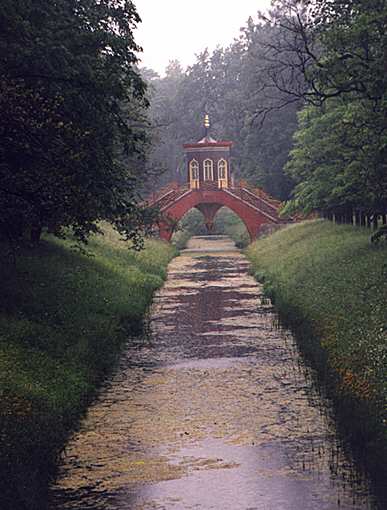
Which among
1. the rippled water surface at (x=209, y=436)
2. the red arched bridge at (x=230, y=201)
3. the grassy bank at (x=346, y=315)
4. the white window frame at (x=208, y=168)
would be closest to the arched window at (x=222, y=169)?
the white window frame at (x=208, y=168)

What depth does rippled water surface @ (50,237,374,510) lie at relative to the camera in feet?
41.2

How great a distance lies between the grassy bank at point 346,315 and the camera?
14.8m

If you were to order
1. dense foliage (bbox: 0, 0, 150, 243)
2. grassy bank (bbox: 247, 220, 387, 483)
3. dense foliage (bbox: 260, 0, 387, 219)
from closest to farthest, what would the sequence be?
1. grassy bank (bbox: 247, 220, 387, 483)
2. dense foliage (bbox: 0, 0, 150, 243)
3. dense foliage (bbox: 260, 0, 387, 219)

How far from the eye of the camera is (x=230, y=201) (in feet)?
216

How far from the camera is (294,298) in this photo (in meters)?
28.5

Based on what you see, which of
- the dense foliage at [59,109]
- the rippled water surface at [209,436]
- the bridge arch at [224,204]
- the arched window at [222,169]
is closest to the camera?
the rippled water surface at [209,436]

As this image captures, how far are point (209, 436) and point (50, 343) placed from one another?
5.78m

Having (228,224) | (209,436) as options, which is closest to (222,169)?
(228,224)

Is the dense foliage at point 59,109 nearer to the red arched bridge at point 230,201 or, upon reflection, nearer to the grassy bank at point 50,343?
the grassy bank at point 50,343

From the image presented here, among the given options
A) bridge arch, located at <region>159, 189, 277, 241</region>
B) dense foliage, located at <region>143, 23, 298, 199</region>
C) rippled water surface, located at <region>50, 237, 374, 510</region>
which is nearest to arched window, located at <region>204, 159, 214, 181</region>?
bridge arch, located at <region>159, 189, 277, 241</region>

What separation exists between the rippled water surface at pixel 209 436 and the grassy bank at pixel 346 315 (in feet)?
1.81

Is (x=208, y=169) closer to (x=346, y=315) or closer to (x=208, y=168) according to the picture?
(x=208, y=168)

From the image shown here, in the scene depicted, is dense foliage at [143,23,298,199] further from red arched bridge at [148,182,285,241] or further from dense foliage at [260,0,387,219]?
dense foliage at [260,0,387,219]

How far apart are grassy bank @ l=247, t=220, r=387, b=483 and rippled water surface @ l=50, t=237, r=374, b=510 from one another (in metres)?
0.55
